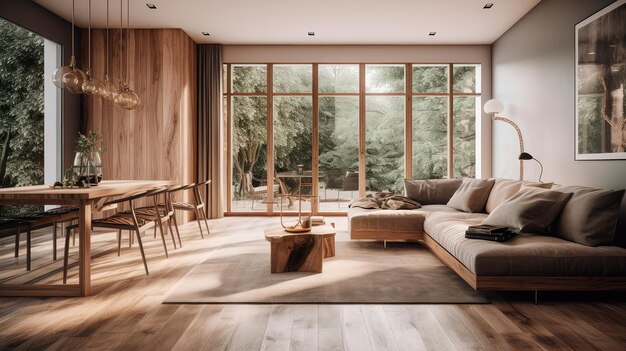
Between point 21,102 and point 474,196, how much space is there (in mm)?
7807

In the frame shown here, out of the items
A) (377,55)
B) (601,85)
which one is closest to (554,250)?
(601,85)

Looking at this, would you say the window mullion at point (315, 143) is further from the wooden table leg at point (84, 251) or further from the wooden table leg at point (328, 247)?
the wooden table leg at point (84, 251)

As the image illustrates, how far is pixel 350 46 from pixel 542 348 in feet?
20.6

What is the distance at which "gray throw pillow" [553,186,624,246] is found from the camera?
304 centimetres

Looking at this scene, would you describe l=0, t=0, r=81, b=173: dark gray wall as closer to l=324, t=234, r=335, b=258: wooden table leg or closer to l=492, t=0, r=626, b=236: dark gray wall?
l=324, t=234, r=335, b=258: wooden table leg

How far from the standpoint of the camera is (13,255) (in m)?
4.34

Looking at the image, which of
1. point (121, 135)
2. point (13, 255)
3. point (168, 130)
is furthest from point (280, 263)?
point (121, 135)

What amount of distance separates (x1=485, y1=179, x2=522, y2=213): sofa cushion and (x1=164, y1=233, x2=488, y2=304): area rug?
979mm

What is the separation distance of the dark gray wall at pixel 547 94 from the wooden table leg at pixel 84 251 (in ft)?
15.2

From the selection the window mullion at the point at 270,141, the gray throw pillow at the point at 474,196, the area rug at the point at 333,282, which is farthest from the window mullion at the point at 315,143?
the area rug at the point at 333,282

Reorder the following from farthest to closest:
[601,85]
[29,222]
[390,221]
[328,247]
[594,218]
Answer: [390,221], [328,247], [601,85], [29,222], [594,218]

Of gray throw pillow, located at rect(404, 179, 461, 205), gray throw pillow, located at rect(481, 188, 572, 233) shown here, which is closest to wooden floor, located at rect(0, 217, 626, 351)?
gray throw pillow, located at rect(481, 188, 572, 233)

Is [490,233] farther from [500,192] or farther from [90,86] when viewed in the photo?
[90,86]

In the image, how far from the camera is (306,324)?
251 centimetres
